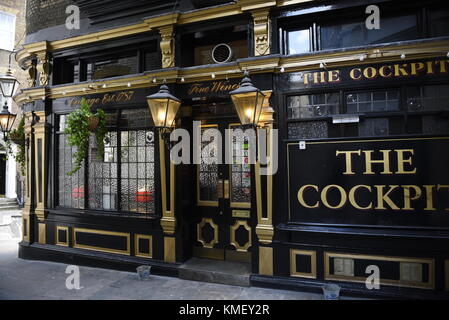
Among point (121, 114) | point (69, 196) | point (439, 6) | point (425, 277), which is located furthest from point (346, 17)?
point (69, 196)

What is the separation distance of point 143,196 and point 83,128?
2019 mm

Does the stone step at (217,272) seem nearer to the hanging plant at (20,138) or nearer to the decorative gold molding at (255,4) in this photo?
the decorative gold molding at (255,4)

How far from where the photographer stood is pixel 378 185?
4801mm

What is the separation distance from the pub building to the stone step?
81 mm

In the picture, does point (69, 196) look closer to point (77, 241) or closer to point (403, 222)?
point (77, 241)

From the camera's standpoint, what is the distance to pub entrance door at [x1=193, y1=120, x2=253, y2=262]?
6023 mm

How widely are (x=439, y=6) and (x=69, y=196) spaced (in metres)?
8.53

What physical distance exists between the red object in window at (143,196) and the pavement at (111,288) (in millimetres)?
1564

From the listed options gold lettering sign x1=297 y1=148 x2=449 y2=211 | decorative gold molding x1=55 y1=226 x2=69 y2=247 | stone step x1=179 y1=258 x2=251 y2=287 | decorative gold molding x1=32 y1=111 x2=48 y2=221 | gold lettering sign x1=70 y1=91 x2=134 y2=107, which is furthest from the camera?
decorative gold molding x1=32 y1=111 x2=48 y2=221

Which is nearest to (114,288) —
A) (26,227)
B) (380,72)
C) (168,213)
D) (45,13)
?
(168,213)

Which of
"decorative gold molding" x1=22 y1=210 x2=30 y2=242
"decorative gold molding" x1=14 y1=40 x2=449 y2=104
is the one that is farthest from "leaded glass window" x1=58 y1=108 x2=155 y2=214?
"decorative gold molding" x1=22 y1=210 x2=30 y2=242

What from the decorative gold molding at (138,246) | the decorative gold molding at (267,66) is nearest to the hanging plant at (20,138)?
the decorative gold molding at (267,66)

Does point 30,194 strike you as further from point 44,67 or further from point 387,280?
point 387,280

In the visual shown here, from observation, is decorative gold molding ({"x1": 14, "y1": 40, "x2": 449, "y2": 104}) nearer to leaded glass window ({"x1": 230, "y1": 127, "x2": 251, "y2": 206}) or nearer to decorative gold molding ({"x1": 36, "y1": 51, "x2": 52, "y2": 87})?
decorative gold molding ({"x1": 36, "y1": 51, "x2": 52, "y2": 87})
